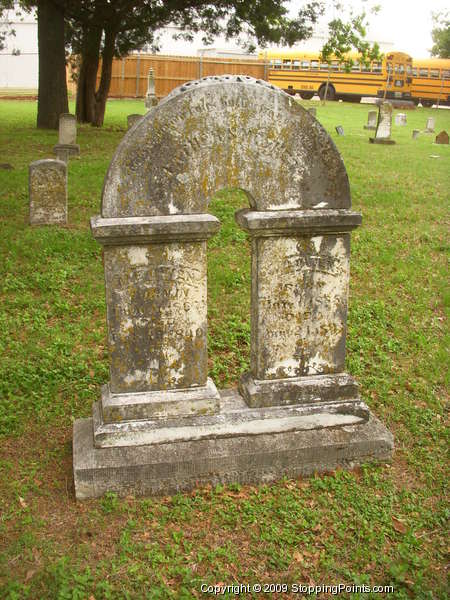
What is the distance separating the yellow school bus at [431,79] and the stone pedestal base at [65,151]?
28418 millimetres

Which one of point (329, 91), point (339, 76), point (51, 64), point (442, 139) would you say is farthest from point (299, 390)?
point (329, 91)

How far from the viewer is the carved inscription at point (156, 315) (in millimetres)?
3629

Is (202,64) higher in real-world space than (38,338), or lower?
higher

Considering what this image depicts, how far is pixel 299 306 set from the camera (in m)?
3.94

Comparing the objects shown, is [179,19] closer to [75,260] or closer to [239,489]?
[75,260]

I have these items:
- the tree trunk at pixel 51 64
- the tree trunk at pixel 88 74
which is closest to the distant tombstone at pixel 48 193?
the tree trunk at pixel 51 64

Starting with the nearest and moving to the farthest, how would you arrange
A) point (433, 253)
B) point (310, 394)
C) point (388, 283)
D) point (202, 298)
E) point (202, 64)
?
point (202, 298) < point (310, 394) < point (388, 283) < point (433, 253) < point (202, 64)

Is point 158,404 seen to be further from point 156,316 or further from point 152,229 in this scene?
point 152,229

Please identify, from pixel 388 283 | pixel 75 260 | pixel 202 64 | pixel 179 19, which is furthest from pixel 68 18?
pixel 202 64

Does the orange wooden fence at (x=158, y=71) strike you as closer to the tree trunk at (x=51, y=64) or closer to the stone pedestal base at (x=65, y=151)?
the tree trunk at (x=51, y=64)

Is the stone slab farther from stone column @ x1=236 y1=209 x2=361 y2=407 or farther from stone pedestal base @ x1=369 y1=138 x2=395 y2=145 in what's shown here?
stone pedestal base @ x1=369 y1=138 x2=395 y2=145

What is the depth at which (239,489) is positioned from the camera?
3.82 meters

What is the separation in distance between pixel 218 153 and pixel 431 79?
121ft

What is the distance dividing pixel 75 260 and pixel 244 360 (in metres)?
2.95
